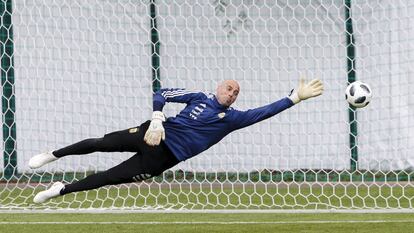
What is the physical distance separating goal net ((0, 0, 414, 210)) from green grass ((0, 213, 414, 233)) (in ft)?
7.66

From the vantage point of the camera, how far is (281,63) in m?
14.7

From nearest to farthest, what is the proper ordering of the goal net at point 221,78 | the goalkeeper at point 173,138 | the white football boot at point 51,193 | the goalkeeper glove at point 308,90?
1. the goalkeeper glove at point 308,90
2. the goalkeeper at point 173,138
3. the white football boot at point 51,193
4. the goal net at point 221,78

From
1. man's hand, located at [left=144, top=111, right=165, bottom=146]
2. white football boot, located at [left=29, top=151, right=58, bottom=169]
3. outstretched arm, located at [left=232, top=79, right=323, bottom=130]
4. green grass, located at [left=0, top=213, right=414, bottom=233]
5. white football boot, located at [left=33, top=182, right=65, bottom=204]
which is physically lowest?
green grass, located at [left=0, top=213, right=414, bottom=233]

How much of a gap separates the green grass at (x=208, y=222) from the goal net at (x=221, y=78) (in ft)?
7.66

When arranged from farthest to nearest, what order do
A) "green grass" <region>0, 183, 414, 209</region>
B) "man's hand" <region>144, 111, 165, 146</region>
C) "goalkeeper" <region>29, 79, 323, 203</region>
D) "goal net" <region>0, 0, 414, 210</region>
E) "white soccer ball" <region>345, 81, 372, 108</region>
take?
"goal net" <region>0, 0, 414, 210</region>
"green grass" <region>0, 183, 414, 209</region>
"goalkeeper" <region>29, 79, 323, 203</region>
"white soccer ball" <region>345, 81, 372, 108</region>
"man's hand" <region>144, 111, 165, 146</region>

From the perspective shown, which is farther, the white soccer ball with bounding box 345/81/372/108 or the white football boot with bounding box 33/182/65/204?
the white football boot with bounding box 33/182/65/204

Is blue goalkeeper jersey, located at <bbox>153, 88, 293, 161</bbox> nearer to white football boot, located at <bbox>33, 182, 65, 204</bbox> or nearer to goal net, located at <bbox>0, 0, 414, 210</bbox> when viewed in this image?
white football boot, located at <bbox>33, 182, 65, 204</bbox>

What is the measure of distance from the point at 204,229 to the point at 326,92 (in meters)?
5.00

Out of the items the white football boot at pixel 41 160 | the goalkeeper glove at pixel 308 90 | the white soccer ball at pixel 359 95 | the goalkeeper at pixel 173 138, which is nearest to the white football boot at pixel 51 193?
the goalkeeper at pixel 173 138

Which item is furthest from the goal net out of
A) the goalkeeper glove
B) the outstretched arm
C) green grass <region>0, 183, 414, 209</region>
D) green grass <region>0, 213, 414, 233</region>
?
the goalkeeper glove

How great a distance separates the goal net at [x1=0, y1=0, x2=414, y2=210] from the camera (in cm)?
1440

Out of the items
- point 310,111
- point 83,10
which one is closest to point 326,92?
point 310,111

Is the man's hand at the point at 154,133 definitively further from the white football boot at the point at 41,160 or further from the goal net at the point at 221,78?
the goal net at the point at 221,78

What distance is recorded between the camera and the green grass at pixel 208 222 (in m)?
10.5
